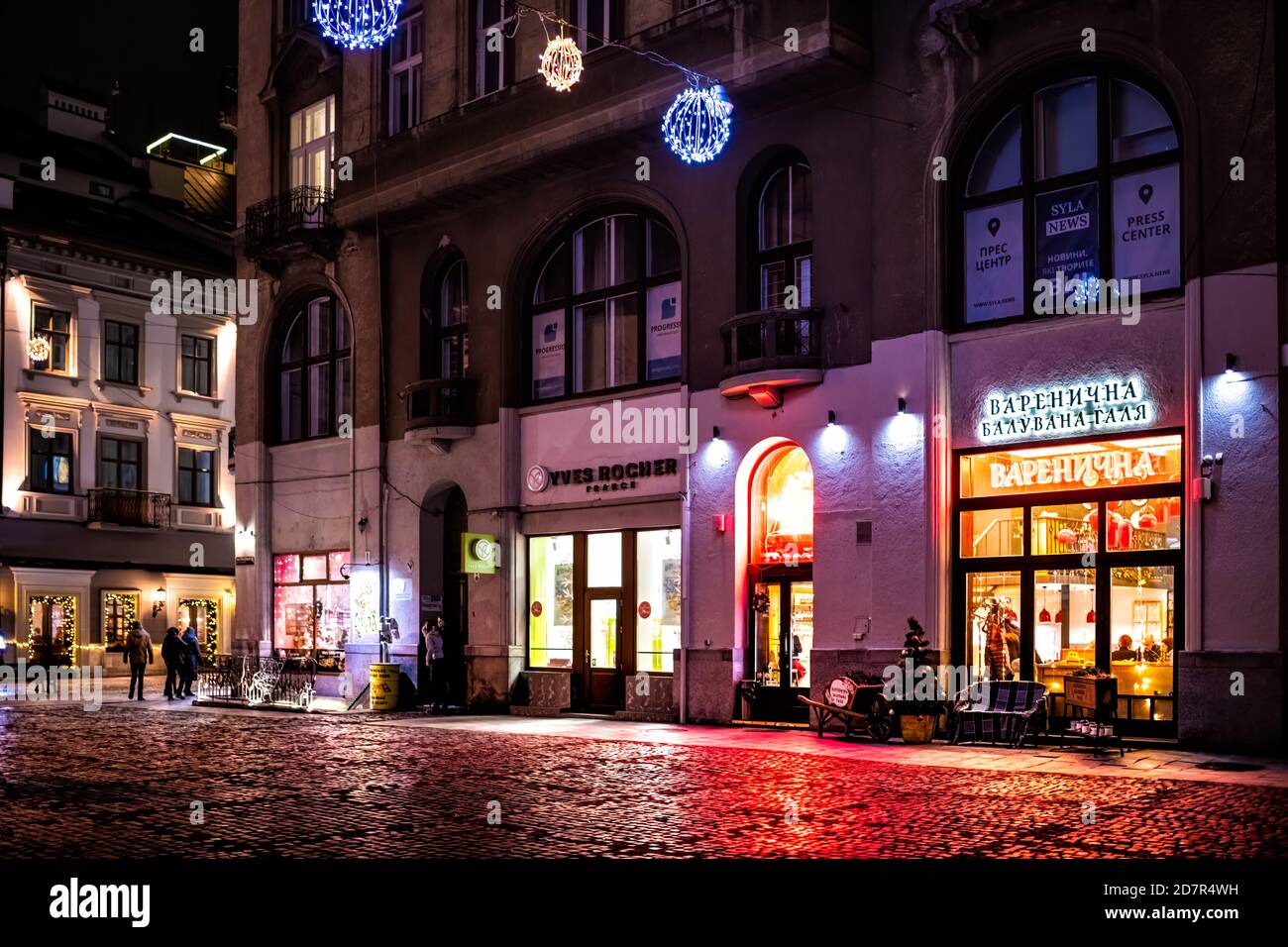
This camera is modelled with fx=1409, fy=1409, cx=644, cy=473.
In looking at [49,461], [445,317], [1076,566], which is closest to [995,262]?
[1076,566]

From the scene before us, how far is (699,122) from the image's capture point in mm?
23047

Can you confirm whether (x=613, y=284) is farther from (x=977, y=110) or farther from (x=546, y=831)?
(x=546, y=831)

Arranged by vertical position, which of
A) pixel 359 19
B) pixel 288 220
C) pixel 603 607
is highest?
pixel 359 19

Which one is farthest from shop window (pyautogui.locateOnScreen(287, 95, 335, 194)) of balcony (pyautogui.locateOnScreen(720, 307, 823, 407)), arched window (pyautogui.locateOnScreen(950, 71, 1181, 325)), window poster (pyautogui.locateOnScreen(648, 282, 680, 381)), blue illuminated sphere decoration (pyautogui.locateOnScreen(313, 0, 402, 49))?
arched window (pyautogui.locateOnScreen(950, 71, 1181, 325))

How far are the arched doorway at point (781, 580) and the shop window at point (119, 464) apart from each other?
29.2 m

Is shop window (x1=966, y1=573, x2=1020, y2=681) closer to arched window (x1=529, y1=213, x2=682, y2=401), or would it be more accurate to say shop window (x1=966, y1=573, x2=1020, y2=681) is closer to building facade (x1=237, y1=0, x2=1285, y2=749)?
building facade (x1=237, y1=0, x2=1285, y2=749)

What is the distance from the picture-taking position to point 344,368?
3244cm

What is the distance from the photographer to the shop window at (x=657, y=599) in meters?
25.3

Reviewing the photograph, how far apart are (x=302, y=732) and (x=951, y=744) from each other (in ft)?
33.8

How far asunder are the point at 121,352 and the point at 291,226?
1803cm

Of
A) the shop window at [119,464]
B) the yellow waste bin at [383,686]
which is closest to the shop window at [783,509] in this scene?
the yellow waste bin at [383,686]

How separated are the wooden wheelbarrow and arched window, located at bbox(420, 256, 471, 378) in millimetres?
12065

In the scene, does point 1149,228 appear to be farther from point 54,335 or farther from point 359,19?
point 54,335
